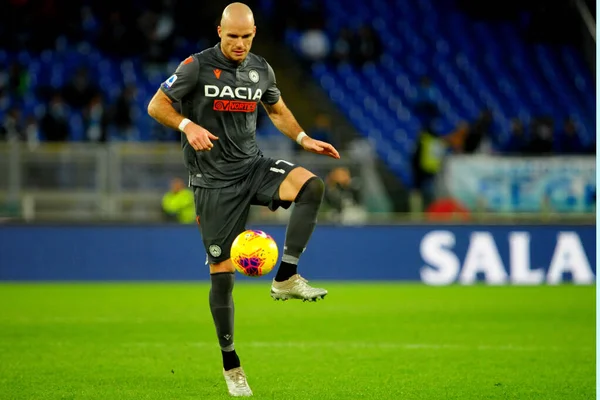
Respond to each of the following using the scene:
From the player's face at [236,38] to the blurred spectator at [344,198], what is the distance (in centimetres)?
1120

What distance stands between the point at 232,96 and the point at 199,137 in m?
0.71

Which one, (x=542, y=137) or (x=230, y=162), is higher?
(x=542, y=137)

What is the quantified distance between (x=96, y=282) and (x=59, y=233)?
1.01 meters

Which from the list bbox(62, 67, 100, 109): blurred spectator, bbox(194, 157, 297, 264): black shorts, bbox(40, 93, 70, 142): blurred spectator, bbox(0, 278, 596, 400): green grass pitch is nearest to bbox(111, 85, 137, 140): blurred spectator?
bbox(62, 67, 100, 109): blurred spectator

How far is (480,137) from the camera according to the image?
2188 centimetres

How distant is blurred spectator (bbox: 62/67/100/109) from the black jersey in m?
14.9

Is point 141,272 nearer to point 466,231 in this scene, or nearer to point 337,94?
point 466,231

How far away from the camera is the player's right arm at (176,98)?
22.1ft

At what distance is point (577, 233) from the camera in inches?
717

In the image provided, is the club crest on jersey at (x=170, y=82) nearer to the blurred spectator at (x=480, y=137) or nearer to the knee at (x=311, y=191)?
the knee at (x=311, y=191)

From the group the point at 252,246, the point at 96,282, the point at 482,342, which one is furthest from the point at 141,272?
the point at 252,246

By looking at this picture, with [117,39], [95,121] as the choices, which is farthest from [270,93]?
[117,39]

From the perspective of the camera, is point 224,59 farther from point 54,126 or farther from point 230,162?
point 54,126

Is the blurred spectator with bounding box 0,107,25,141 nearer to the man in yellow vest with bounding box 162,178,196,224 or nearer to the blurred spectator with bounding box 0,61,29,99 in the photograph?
the blurred spectator with bounding box 0,61,29,99
